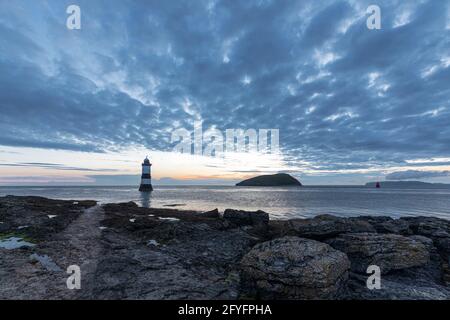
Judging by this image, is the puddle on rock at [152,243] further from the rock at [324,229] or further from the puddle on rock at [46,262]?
the rock at [324,229]

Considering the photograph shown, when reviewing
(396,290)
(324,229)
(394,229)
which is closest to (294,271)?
(396,290)

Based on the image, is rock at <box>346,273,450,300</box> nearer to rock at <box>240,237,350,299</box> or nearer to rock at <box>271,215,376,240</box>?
rock at <box>240,237,350,299</box>

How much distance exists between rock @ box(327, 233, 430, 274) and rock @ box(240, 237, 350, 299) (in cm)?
374

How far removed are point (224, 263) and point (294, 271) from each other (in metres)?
5.93

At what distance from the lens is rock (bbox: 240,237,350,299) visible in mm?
8672

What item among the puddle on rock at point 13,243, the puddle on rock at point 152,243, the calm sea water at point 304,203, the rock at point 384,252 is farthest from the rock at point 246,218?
the puddle on rock at point 13,243

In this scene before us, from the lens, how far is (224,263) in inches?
550

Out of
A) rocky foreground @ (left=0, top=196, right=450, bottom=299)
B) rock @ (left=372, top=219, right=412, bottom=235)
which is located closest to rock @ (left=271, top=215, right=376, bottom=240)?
rocky foreground @ (left=0, top=196, right=450, bottom=299)

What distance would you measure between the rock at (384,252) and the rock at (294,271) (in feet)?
12.3

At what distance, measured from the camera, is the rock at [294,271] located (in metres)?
8.67

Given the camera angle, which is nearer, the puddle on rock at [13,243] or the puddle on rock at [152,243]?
the puddle on rock at [13,243]

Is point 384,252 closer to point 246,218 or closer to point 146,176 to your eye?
point 246,218

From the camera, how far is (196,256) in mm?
14844
